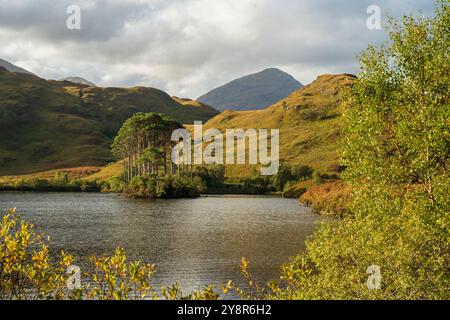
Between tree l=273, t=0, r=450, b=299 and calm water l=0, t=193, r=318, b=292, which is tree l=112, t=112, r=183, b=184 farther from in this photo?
tree l=273, t=0, r=450, b=299

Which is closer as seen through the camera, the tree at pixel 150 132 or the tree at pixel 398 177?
the tree at pixel 398 177

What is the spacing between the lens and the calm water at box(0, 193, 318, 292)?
4112 cm

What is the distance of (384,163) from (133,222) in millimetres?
54732

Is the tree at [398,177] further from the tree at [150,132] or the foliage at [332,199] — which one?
the tree at [150,132]

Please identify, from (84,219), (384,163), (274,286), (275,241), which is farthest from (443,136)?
(84,219)

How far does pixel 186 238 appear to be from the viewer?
59875mm

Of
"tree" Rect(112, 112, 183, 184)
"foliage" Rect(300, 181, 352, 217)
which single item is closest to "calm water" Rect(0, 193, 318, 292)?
"foliage" Rect(300, 181, 352, 217)

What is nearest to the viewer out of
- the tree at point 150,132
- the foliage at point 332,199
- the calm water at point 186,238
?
the calm water at point 186,238

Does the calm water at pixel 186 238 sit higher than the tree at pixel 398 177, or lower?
lower

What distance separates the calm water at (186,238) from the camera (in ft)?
135

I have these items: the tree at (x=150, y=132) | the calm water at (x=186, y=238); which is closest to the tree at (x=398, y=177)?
the calm water at (x=186, y=238)

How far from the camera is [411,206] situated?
84.8 feet

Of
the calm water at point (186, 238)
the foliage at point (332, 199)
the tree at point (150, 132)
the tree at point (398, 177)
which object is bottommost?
the calm water at point (186, 238)
